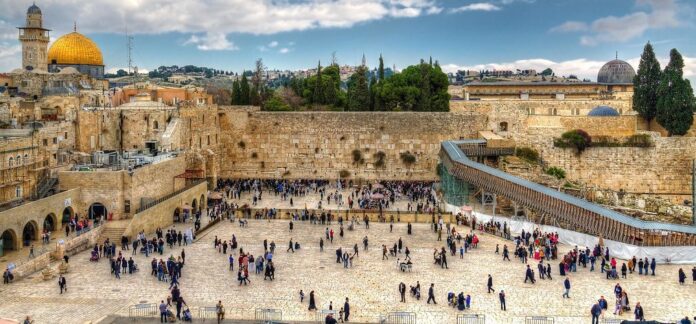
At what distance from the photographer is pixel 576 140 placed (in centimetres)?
3672

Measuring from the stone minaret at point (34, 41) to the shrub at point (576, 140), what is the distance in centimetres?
3676

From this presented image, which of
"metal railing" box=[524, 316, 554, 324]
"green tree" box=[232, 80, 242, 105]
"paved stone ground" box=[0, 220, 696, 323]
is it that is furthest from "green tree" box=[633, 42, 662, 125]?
"metal railing" box=[524, 316, 554, 324]

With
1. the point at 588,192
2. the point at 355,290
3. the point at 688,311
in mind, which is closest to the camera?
the point at 688,311

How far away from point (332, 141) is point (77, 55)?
23036 mm

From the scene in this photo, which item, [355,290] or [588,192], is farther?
[588,192]

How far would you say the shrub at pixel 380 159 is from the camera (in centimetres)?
3937

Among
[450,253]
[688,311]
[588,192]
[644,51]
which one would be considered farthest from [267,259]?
[644,51]

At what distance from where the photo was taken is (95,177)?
25141mm

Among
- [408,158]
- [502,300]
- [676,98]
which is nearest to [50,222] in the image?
[502,300]

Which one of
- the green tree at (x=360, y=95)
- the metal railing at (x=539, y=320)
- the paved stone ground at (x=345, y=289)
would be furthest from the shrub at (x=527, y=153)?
the metal railing at (x=539, y=320)

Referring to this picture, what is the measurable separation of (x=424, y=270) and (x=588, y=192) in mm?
15547

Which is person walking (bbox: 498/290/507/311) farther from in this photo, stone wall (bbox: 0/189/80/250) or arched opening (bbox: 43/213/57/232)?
arched opening (bbox: 43/213/57/232)

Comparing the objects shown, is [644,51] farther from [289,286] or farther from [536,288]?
[289,286]

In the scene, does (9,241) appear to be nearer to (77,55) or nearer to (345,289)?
(345,289)
